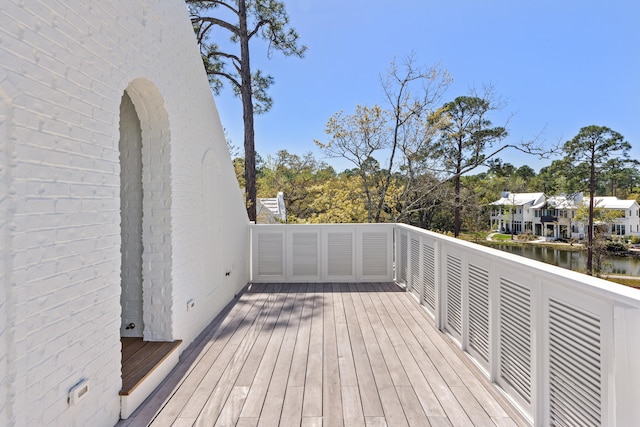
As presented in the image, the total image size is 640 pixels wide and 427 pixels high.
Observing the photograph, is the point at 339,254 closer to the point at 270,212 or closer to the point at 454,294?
the point at 454,294

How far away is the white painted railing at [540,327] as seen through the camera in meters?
1.38

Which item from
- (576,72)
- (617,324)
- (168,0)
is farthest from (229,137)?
(576,72)

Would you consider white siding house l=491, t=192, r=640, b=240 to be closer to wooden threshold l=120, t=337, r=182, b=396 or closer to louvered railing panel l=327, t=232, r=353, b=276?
louvered railing panel l=327, t=232, r=353, b=276

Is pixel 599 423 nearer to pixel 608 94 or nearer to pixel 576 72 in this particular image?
pixel 576 72

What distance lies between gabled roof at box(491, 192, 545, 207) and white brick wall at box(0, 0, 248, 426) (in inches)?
1235

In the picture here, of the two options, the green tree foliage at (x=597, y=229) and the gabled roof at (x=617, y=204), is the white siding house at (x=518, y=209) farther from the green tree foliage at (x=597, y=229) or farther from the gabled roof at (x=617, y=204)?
the green tree foliage at (x=597, y=229)

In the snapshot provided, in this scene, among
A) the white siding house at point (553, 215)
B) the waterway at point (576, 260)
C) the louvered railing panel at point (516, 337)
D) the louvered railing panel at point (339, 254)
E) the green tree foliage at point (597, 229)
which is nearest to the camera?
the louvered railing panel at point (516, 337)

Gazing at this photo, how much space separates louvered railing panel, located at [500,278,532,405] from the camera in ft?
6.86

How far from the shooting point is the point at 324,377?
2684 mm

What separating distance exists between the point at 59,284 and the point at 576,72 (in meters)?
30.1

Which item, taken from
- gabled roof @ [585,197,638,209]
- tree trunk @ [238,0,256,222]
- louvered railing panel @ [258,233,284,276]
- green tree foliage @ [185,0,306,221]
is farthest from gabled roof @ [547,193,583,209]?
louvered railing panel @ [258,233,284,276]

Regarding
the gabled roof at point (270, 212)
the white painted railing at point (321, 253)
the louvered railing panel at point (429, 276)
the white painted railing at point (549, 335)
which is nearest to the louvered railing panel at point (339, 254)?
the white painted railing at point (321, 253)

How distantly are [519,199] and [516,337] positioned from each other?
33.6 m

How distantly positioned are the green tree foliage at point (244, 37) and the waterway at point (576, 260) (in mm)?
13848
